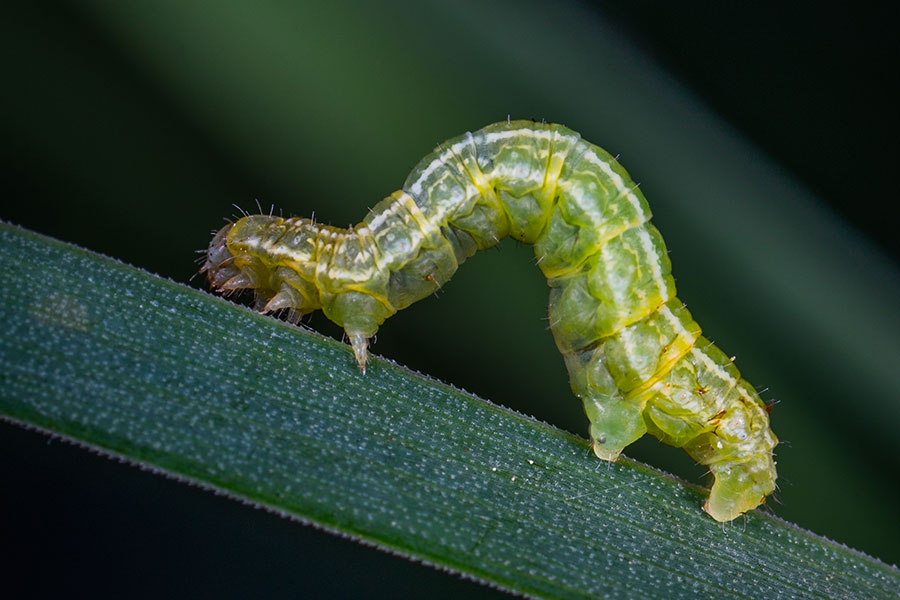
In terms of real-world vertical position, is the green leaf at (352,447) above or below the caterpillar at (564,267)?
below

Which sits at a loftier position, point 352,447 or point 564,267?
point 564,267

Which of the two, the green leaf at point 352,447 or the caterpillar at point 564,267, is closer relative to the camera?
the green leaf at point 352,447

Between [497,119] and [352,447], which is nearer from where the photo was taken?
[352,447]

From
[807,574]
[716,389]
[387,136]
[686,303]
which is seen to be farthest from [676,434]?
[387,136]

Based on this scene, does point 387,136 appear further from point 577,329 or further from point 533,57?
point 577,329
